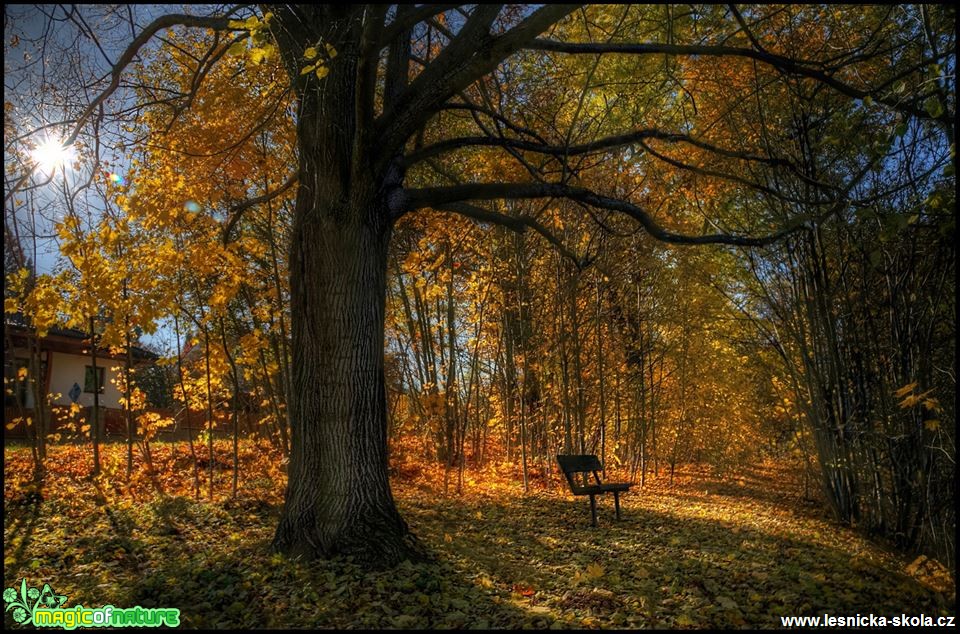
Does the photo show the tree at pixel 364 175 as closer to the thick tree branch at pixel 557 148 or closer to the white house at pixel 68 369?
the thick tree branch at pixel 557 148

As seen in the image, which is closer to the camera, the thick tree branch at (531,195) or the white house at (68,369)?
the thick tree branch at (531,195)

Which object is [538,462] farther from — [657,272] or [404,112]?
[404,112]

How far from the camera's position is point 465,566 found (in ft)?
15.6

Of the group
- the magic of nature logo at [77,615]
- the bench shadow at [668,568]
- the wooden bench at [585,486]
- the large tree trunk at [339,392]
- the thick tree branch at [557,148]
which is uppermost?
the thick tree branch at [557,148]

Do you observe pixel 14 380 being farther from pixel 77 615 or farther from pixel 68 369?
pixel 68 369

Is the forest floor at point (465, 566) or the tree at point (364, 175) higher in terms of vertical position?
the tree at point (364, 175)

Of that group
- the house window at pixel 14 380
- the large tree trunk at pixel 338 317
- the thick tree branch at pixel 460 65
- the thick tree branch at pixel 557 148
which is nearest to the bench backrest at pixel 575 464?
the large tree trunk at pixel 338 317

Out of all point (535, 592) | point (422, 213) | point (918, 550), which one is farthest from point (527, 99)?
point (918, 550)

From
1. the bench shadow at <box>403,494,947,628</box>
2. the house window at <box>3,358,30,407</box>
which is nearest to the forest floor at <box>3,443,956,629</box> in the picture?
the bench shadow at <box>403,494,947,628</box>

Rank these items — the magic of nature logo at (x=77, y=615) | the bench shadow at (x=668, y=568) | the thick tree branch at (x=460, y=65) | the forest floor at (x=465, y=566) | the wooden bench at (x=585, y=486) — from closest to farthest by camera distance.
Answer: the magic of nature logo at (x=77, y=615) → the forest floor at (x=465, y=566) → the bench shadow at (x=668, y=568) → the thick tree branch at (x=460, y=65) → the wooden bench at (x=585, y=486)

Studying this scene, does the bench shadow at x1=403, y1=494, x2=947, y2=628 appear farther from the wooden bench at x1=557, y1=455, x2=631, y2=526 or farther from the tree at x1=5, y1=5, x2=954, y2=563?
the tree at x1=5, y1=5, x2=954, y2=563

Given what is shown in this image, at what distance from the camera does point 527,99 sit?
23.8ft

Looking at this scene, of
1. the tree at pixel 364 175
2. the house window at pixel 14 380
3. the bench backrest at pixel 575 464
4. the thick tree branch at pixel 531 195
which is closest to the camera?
the tree at pixel 364 175

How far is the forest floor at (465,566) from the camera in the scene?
3684 mm
